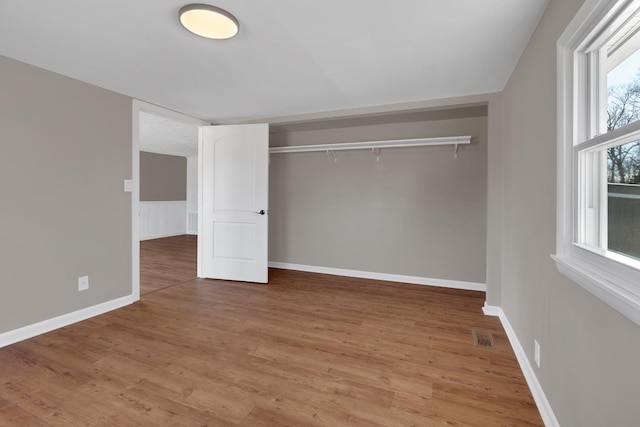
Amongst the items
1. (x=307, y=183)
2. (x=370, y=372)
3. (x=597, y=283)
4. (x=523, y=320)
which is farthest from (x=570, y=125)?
(x=307, y=183)

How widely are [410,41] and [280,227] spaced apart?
3381 mm

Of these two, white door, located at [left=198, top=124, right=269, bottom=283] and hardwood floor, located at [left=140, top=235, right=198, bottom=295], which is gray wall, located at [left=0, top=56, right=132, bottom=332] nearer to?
hardwood floor, located at [left=140, top=235, right=198, bottom=295]

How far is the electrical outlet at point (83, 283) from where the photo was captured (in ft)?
9.32

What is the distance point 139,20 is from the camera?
5.92 ft

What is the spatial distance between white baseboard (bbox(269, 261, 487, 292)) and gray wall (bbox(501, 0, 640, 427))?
1.14 meters

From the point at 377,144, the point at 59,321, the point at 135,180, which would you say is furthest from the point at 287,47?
the point at 59,321

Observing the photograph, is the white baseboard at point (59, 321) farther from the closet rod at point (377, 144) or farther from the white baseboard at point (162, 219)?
the white baseboard at point (162, 219)

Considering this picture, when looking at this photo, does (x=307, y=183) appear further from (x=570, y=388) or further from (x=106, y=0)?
(x=570, y=388)

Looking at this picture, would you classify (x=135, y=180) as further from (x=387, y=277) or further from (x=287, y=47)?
(x=387, y=277)

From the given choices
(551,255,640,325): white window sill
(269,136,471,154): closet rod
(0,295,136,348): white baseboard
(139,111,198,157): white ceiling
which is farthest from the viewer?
(139,111,198,157): white ceiling

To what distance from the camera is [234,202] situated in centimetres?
406

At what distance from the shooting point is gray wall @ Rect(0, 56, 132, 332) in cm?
237

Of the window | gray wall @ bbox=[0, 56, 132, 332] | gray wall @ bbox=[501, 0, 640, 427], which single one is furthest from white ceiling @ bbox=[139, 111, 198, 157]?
the window

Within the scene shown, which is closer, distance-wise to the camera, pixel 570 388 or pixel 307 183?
pixel 570 388
